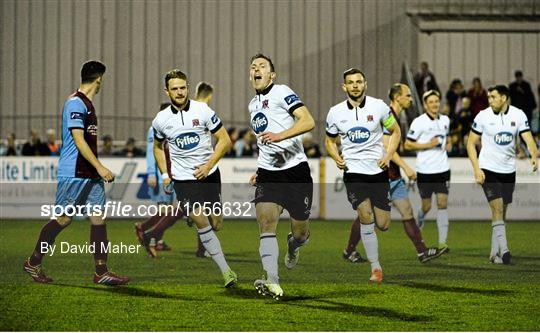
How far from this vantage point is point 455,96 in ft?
88.6

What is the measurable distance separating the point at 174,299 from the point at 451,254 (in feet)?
20.4

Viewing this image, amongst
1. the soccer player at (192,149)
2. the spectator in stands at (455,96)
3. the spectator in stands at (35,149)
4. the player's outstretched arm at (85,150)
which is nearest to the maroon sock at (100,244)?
the player's outstretched arm at (85,150)

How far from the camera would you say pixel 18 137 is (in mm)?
27781

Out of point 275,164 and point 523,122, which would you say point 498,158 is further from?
point 275,164

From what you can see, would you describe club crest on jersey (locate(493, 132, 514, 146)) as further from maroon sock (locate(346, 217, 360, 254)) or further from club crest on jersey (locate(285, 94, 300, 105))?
club crest on jersey (locate(285, 94, 300, 105))

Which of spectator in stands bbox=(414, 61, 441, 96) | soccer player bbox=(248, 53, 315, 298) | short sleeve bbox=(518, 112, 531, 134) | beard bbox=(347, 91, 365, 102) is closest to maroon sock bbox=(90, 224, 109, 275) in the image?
soccer player bbox=(248, 53, 315, 298)

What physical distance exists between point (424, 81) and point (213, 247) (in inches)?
629

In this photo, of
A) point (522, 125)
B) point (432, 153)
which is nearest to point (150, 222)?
point (432, 153)

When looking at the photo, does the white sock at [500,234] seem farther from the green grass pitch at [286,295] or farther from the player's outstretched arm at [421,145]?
the player's outstretched arm at [421,145]

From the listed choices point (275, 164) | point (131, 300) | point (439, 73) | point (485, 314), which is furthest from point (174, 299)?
point (439, 73)

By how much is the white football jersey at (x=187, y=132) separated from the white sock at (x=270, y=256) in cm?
146

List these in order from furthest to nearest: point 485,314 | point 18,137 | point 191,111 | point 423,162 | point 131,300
Result: point 18,137 → point 423,162 → point 191,111 → point 131,300 → point 485,314

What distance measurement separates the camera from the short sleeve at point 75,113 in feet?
36.6

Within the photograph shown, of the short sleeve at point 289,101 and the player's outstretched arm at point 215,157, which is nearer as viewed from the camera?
the short sleeve at point 289,101
